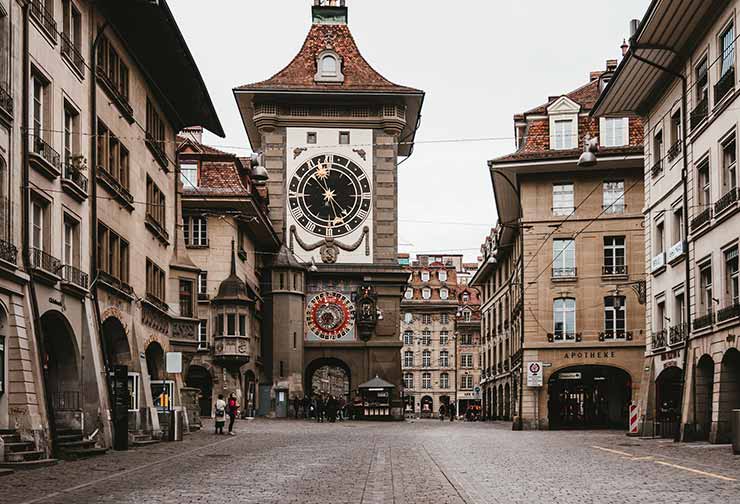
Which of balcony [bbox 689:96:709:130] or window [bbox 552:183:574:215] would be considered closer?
balcony [bbox 689:96:709:130]

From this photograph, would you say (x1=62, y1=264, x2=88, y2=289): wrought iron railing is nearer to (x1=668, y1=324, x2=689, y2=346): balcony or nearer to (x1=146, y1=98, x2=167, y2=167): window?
(x1=146, y1=98, x2=167, y2=167): window

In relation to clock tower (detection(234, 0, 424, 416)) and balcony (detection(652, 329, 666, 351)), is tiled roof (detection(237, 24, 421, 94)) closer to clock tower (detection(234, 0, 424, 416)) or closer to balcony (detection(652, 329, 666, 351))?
clock tower (detection(234, 0, 424, 416))

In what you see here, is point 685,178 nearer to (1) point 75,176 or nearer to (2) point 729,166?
(2) point 729,166

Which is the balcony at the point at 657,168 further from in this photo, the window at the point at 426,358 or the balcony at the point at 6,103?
the window at the point at 426,358

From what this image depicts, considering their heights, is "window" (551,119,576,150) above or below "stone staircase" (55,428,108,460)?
above

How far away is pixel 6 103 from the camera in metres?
24.6

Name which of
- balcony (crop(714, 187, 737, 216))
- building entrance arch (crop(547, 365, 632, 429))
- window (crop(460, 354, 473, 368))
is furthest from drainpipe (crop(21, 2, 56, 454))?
window (crop(460, 354, 473, 368))

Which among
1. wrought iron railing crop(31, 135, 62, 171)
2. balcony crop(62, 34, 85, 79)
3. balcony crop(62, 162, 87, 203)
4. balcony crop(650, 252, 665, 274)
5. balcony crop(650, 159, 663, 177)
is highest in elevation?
balcony crop(62, 34, 85, 79)

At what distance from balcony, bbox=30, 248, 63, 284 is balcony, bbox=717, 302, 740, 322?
16031mm

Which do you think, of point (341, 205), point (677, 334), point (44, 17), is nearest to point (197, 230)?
point (341, 205)

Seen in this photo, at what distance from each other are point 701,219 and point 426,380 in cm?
11962

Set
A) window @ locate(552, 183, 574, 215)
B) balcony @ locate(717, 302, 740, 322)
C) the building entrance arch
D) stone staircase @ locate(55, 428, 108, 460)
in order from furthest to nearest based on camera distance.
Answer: the building entrance arch, window @ locate(552, 183, 574, 215), balcony @ locate(717, 302, 740, 322), stone staircase @ locate(55, 428, 108, 460)

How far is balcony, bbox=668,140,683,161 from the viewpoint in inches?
1495

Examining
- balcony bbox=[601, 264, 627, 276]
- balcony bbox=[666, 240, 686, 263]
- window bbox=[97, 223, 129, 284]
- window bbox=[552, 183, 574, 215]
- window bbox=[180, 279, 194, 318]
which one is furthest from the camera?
window bbox=[552, 183, 574, 215]
